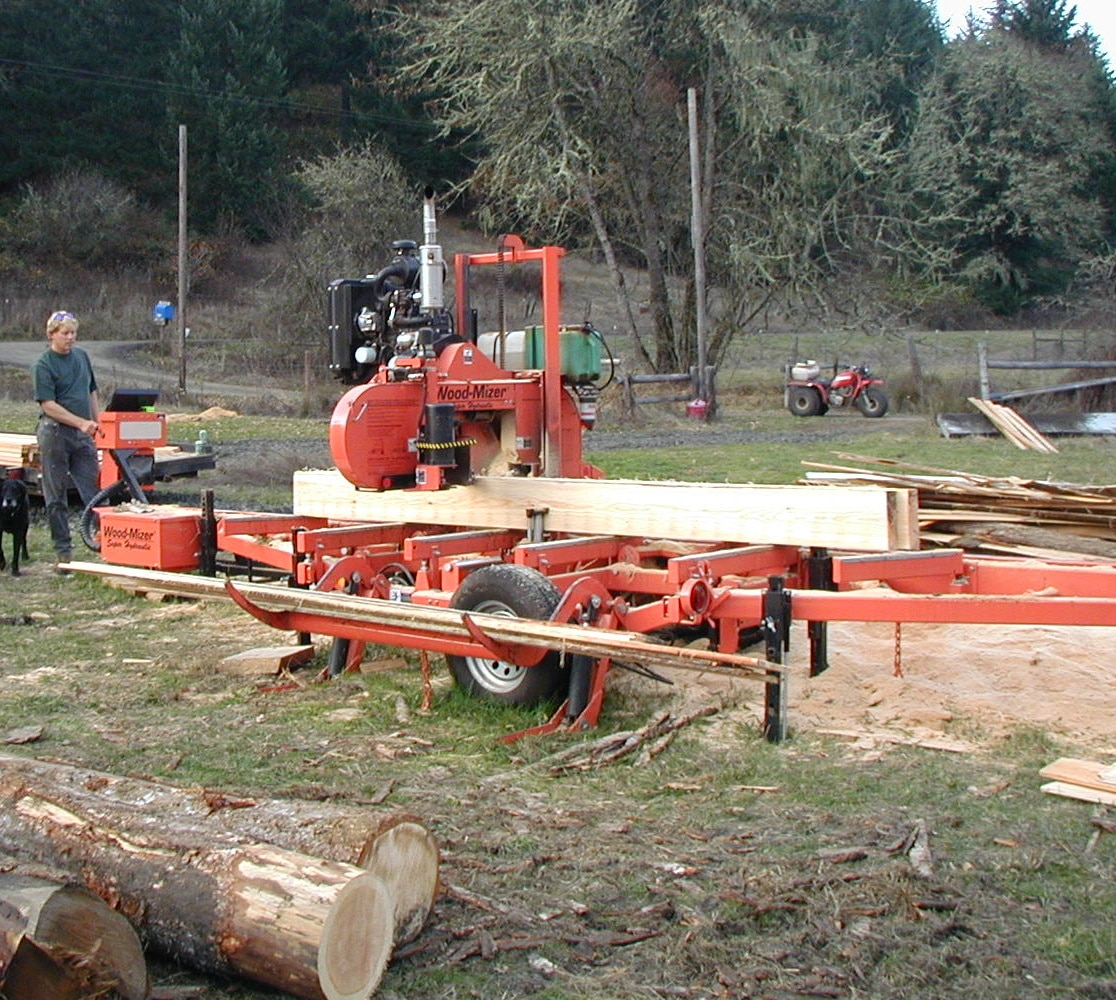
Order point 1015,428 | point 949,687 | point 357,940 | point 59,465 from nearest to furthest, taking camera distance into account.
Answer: point 357,940 < point 949,687 < point 59,465 < point 1015,428

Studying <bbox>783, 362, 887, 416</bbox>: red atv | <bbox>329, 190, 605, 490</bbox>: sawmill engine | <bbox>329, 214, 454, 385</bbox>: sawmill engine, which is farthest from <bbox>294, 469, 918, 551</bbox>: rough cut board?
<bbox>783, 362, 887, 416</bbox>: red atv

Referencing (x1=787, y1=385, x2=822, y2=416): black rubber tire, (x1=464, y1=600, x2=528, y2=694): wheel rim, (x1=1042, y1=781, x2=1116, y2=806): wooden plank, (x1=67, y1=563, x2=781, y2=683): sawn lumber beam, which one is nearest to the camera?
(x1=1042, y1=781, x2=1116, y2=806): wooden plank

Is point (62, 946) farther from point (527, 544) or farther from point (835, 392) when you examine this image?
point (835, 392)

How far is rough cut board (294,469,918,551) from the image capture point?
5.96 meters

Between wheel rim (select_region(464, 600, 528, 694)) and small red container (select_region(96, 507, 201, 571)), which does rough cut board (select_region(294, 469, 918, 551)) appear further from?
wheel rim (select_region(464, 600, 528, 694))

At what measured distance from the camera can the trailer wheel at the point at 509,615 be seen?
5.72 m

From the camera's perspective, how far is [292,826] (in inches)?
141

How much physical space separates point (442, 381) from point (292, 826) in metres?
3.73

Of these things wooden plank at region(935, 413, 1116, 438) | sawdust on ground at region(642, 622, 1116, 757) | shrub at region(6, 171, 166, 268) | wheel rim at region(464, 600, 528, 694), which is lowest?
sawdust on ground at region(642, 622, 1116, 757)

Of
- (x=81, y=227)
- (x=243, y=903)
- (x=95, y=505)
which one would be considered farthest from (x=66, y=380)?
(x=81, y=227)

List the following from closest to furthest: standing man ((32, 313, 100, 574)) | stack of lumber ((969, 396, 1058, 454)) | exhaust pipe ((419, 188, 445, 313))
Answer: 1. exhaust pipe ((419, 188, 445, 313))
2. standing man ((32, 313, 100, 574))
3. stack of lumber ((969, 396, 1058, 454))

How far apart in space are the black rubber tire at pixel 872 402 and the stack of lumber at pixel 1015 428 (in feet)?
14.1

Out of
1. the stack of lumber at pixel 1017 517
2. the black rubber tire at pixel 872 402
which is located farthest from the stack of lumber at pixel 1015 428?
the stack of lumber at pixel 1017 517

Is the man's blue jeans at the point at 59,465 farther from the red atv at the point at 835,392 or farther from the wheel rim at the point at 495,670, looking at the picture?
the red atv at the point at 835,392
